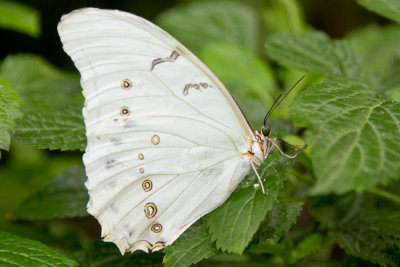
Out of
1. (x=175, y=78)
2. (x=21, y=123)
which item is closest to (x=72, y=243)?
(x=21, y=123)

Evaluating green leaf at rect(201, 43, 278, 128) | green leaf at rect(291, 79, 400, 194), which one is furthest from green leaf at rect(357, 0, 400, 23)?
green leaf at rect(201, 43, 278, 128)

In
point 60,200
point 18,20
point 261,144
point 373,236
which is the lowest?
point 60,200

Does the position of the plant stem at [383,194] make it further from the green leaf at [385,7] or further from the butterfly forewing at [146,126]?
the green leaf at [385,7]

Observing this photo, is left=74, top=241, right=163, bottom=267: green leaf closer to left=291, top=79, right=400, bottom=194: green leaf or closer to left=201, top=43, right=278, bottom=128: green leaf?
left=291, top=79, right=400, bottom=194: green leaf

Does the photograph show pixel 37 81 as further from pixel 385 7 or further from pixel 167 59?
pixel 385 7

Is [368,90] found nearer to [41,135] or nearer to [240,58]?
[41,135]

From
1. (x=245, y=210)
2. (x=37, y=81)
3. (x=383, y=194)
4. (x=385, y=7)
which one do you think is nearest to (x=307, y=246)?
(x=383, y=194)

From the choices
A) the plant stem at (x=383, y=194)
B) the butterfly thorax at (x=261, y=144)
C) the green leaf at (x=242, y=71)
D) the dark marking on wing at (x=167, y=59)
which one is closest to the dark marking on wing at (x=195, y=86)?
the dark marking on wing at (x=167, y=59)

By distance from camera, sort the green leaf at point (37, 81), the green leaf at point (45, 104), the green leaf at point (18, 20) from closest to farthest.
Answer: the green leaf at point (45, 104)
the green leaf at point (37, 81)
the green leaf at point (18, 20)
